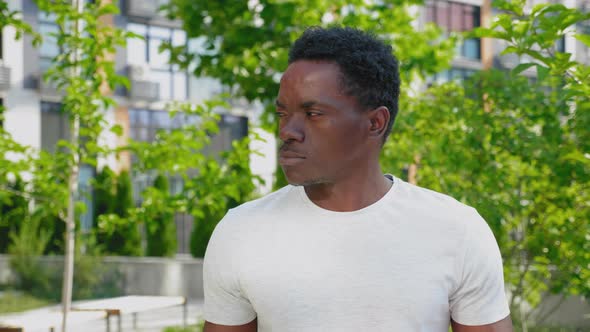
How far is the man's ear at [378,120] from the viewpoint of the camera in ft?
6.74

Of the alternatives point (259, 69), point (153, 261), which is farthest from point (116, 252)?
point (259, 69)

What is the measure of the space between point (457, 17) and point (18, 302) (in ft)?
77.0

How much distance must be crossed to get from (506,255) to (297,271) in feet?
20.0

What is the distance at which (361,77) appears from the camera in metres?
2.02

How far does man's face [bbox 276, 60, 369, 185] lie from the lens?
1.97 metres

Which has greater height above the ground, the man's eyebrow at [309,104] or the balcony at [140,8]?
the balcony at [140,8]

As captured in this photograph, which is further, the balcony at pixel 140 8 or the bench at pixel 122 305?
the balcony at pixel 140 8

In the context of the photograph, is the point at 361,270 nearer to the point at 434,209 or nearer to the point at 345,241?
the point at 345,241

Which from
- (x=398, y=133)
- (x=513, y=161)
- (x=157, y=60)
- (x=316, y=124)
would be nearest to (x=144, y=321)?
(x=398, y=133)

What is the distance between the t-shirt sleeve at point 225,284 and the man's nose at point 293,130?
28cm

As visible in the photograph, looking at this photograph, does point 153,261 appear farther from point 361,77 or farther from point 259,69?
point 361,77

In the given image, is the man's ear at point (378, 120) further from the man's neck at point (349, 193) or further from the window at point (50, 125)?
the window at point (50, 125)

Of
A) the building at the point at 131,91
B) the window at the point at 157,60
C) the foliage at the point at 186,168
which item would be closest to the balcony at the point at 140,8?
the building at the point at 131,91

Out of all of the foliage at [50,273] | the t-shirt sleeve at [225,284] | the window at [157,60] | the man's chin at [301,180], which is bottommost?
the foliage at [50,273]
